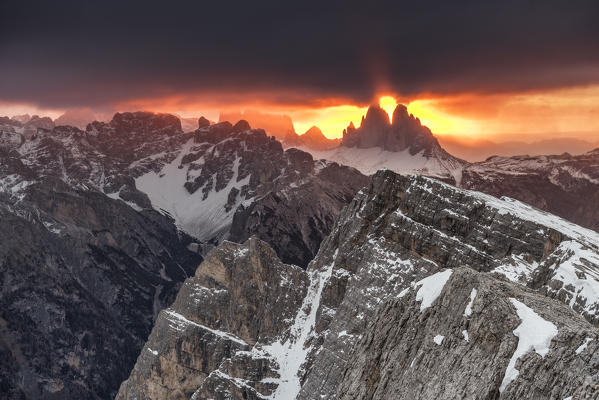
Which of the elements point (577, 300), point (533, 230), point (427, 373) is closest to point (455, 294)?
point (427, 373)

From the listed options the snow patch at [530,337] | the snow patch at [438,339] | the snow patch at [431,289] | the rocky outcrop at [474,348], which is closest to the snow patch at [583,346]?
the rocky outcrop at [474,348]

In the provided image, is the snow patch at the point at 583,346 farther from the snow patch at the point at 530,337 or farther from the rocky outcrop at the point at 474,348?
the snow patch at the point at 530,337

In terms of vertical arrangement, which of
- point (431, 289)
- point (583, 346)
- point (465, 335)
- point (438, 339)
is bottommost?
point (438, 339)

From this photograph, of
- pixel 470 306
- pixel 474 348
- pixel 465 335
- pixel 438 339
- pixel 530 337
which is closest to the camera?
pixel 530 337

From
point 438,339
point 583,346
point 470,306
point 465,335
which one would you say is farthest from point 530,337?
point 438,339

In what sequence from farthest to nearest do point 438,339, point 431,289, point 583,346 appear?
point 431,289
point 438,339
point 583,346

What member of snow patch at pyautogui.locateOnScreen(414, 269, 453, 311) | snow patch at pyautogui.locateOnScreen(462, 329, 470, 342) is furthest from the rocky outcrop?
snow patch at pyautogui.locateOnScreen(414, 269, 453, 311)

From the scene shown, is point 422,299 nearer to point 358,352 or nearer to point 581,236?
point 358,352

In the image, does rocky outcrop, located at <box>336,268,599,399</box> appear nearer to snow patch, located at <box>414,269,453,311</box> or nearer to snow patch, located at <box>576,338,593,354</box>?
snow patch, located at <box>576,338,593,354</box>

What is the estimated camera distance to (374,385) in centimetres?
8850

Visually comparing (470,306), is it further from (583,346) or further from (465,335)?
(583,346)

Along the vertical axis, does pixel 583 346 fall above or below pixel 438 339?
above

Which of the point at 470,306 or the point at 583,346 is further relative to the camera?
the point at 470,306

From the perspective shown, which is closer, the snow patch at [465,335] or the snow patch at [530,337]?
the snow patch at [530,337]
